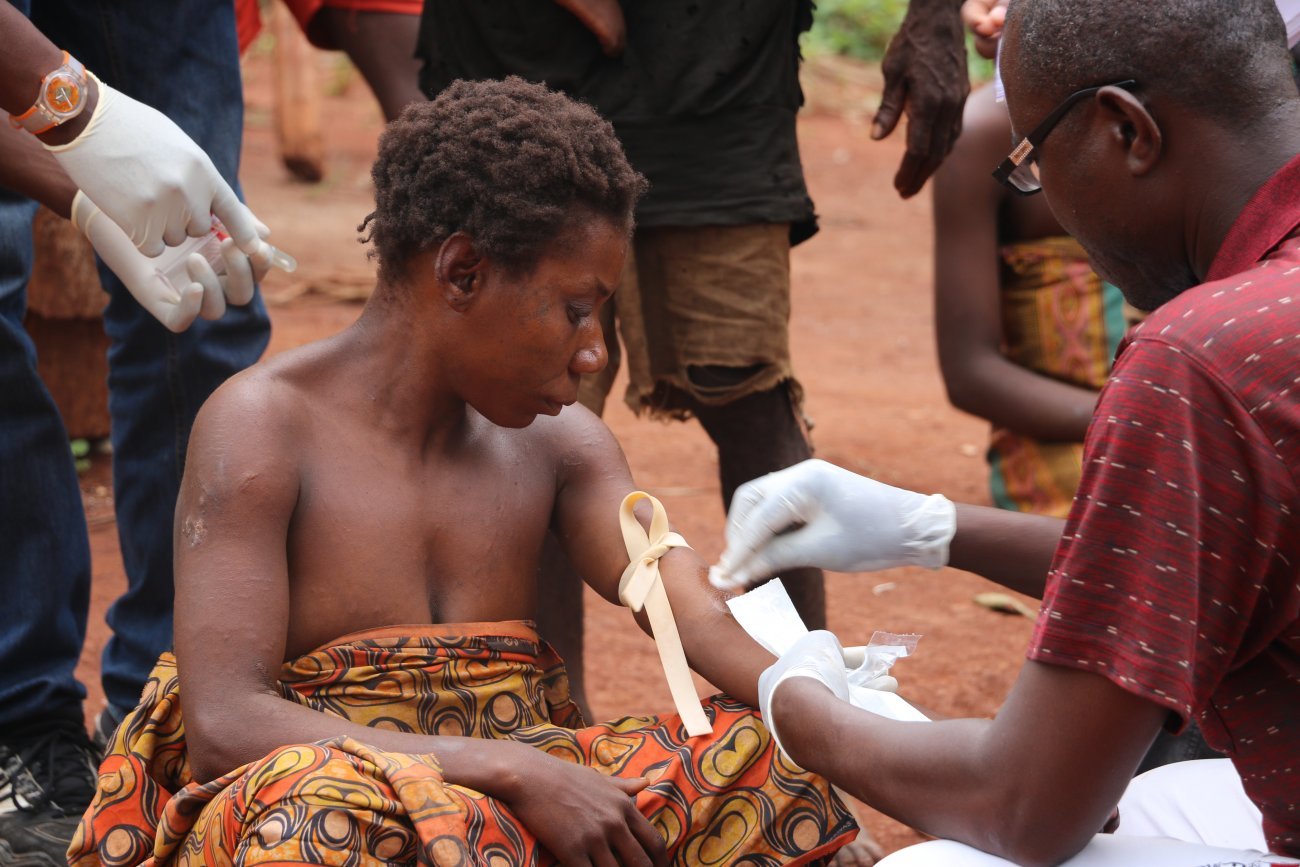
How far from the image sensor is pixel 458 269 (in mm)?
2156

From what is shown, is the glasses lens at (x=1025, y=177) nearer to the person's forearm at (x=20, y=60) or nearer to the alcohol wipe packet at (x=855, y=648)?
the alcohol wipe packet at (x=855, y=648)

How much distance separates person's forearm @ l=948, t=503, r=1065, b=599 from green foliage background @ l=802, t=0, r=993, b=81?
13847 mm

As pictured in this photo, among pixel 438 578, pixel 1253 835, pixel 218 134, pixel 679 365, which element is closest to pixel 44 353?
pixel 218 134

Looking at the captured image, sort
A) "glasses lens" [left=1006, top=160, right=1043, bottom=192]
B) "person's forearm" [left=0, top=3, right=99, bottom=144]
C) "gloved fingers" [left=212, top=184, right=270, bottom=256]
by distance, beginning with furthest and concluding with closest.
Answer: "gloved fingers" [left=212, top=184, right=270, bottom=256], "person's forearm" [left=0, top=3, right=99, bottom=144], "glasses lens" [left=1006, top=160, right=1043, bottom=192]

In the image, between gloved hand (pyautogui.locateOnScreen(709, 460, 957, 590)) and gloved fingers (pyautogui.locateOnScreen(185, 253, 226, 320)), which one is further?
gloved fingers (pyautogui.locateOnScreen(185, 253, 226, 320))

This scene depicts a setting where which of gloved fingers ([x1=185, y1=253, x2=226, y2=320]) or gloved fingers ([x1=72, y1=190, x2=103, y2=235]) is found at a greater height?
gloved fingers ([x1=72, y1=190, x2=103, y2=235])

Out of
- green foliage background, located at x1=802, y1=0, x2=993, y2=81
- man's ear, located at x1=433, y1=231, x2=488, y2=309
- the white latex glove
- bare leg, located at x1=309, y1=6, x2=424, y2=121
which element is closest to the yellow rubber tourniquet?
the white latex glove

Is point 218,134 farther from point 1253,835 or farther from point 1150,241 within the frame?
point 1253,835

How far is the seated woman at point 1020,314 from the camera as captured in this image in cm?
373

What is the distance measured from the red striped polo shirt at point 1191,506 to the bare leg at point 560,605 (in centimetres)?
155

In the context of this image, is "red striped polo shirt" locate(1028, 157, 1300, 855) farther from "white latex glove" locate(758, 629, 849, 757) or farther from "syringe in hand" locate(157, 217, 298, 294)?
"syringe in hand" locate(157, 217, 298, 294)

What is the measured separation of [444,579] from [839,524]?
599 mm

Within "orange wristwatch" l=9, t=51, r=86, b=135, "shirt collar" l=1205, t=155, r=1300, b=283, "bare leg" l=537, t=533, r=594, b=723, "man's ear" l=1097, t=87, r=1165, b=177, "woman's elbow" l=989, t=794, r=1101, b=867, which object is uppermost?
"man's ear" l=1097, t=87, r=1165, b=177

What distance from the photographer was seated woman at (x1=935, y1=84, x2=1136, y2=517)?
12.2ft
